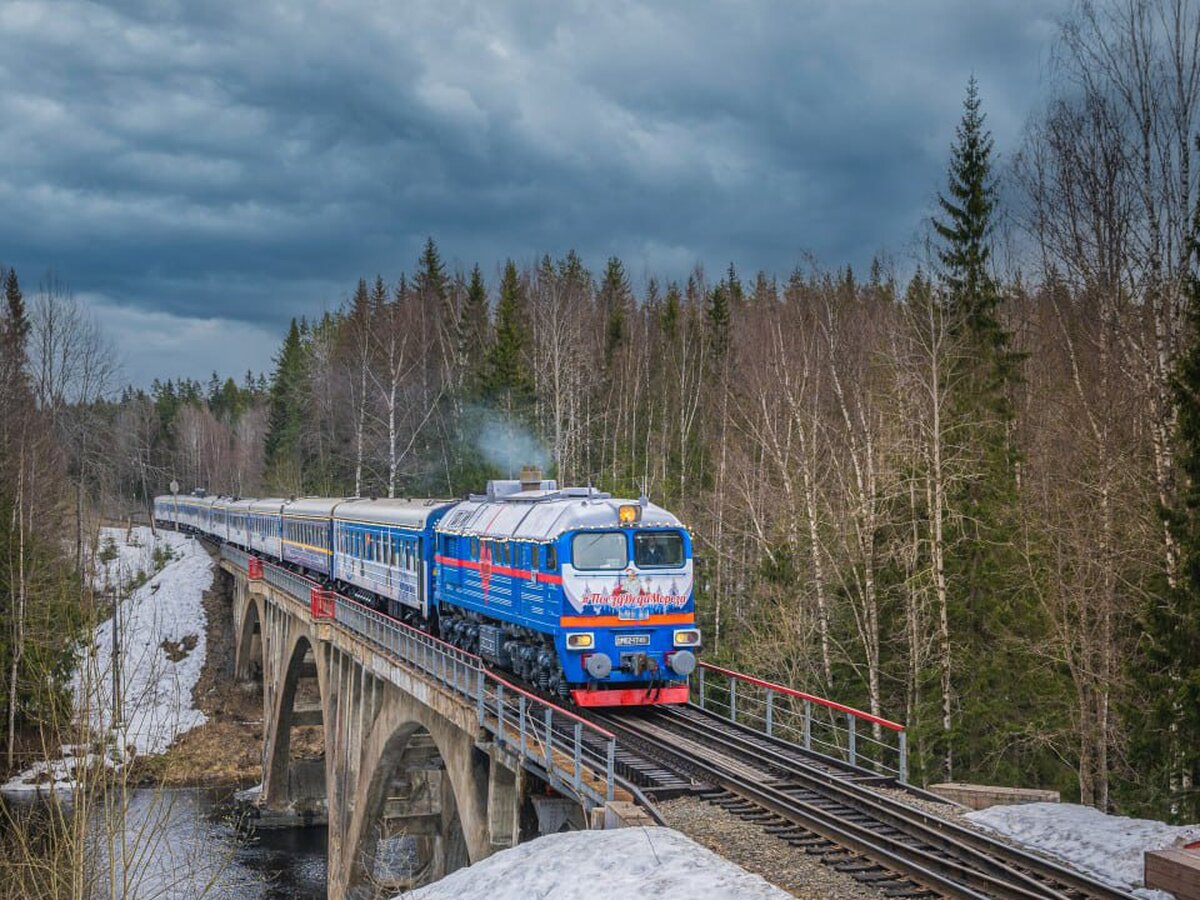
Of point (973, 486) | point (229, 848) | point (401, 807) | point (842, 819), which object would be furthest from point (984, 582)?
point (229, 848)

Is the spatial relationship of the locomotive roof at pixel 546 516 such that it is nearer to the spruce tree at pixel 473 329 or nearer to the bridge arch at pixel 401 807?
the bridge arch at pixel 401 807

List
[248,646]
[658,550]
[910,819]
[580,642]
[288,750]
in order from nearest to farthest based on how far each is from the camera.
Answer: [910,819] → [580,642] → [658,550] → [288,750] → [248,646]

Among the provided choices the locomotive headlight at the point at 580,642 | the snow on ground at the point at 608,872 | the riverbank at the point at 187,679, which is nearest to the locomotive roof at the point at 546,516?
the locomotive headlight at the point at 580,642

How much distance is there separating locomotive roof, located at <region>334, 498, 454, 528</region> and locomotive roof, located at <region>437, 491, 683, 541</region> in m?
3.10

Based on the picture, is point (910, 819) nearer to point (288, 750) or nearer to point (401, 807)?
point (401, 807)

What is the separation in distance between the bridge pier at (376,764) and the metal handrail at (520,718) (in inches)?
11.9

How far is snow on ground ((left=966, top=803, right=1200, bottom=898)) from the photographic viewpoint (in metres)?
11.3

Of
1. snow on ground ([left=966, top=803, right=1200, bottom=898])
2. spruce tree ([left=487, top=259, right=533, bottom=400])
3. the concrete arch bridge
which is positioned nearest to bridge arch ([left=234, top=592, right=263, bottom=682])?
the concrete arch bridge

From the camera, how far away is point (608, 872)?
1131 centimetres

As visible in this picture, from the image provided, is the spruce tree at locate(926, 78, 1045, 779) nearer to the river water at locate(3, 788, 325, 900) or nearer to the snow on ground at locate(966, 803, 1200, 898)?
the snow on ground at locate(966, 803, 1200, 898)

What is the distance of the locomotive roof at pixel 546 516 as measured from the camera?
19.9 metres

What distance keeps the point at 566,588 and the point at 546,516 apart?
1949mm

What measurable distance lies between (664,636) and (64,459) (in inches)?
1771

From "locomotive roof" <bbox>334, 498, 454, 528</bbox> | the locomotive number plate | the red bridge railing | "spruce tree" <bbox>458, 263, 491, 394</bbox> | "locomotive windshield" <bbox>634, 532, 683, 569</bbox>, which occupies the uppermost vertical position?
"spruce tree" <bbox>458, 263, 491, 394</bbox>
